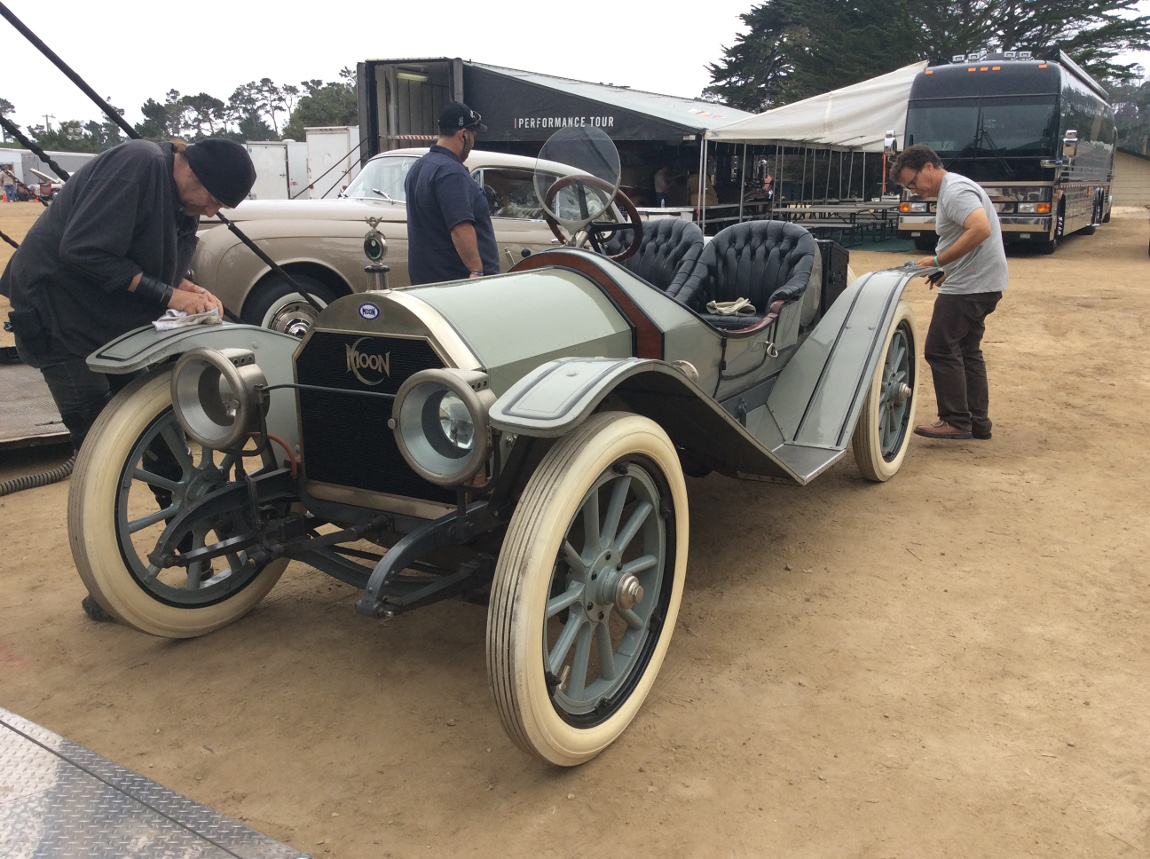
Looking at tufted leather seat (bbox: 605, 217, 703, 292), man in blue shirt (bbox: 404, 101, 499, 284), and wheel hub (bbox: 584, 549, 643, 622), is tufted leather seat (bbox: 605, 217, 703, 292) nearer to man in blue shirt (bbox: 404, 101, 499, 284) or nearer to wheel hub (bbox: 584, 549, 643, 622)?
man in blue shirt (bbox: 404, 101, 499, 284)

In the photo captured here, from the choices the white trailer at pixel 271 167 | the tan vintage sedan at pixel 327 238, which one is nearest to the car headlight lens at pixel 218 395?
the tan vintage sedan at pixel 327 238

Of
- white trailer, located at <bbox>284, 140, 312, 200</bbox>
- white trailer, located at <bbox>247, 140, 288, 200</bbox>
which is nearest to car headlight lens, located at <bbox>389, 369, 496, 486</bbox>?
white trailer, located at <bbox>284, 140, 312, 200</bbox>

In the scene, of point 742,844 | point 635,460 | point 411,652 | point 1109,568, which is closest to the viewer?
point 742,844

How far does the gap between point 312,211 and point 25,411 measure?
262 centimetres

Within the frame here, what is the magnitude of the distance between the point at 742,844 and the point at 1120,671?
1.54 meters

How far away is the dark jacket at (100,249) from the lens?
2.86m

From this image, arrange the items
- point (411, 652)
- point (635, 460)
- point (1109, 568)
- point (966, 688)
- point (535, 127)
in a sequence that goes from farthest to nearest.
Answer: point (535, 127)
point (1109, 568)
point (411, 652)
point (966, 688)
point (635, 460)

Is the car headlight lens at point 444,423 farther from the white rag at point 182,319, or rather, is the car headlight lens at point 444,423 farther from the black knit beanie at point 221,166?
the black knit beanie at point 221,166

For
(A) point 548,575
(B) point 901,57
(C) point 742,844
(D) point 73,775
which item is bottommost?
(C) point 742,844

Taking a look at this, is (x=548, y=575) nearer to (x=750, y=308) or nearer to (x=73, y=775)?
(x=73, y=775)

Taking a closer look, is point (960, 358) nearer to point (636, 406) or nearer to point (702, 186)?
point (636, 406)

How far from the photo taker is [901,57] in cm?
2905

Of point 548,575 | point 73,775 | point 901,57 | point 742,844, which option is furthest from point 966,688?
point 901,57

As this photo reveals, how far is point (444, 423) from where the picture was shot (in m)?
2.44
